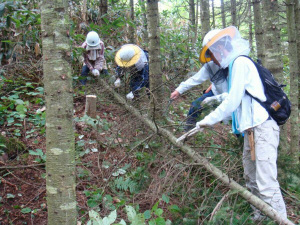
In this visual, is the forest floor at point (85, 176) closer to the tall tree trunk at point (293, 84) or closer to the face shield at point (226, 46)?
the face shield at point (226, 46)

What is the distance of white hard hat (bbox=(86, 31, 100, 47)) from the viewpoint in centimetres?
636

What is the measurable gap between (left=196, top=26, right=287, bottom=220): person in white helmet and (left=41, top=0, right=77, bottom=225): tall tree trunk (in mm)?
1637

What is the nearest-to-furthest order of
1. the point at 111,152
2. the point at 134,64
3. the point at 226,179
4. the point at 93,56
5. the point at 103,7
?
the point at 226,179
the point at 111,152
the point at 134,64
the point at 93,56
the point at 103,7

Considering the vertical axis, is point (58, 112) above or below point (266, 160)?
above

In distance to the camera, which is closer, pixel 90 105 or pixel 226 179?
pixel 226 179

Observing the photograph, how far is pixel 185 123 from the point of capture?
397 centimetres

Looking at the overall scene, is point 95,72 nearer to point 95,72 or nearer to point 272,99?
point 95,72

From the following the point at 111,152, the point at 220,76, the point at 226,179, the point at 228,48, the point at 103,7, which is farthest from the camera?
the point at 103,7

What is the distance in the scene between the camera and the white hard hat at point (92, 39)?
20.9 feet

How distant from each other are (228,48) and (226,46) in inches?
1.3

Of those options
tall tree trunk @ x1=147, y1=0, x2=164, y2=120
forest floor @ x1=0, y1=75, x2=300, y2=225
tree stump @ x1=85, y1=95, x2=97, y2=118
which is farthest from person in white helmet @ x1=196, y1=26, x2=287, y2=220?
tree stump @ x1=85, y1=95, x2=97, y2=118

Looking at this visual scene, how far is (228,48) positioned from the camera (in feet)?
11.2

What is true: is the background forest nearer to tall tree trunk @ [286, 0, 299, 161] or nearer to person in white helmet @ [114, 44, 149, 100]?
tall tree trunk @ [286, 0, 299, 161]

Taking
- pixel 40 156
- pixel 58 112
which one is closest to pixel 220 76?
pixel 58 112
